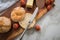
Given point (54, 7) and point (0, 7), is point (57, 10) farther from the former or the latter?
point (0, 7)

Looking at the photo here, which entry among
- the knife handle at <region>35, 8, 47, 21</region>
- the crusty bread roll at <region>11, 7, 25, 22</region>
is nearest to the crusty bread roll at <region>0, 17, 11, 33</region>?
the crusty bread roll at <region>11, 7, 25, 22</region>

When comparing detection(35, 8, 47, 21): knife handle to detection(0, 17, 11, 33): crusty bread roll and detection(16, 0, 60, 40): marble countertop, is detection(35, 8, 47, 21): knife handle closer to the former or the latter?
detection(16, 0, 60, 40): marble countertop

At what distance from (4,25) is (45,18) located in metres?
0.23

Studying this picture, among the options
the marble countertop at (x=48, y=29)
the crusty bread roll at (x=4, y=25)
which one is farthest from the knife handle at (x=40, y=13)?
the crusty bread roll at (x=4, y=25)

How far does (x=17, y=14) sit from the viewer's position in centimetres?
66

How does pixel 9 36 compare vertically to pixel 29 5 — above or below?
below

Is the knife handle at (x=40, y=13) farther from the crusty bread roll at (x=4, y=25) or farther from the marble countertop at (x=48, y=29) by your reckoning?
the crusty bread roll at (x=4, y=25)

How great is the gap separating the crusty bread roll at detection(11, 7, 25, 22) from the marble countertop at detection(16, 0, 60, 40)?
0.08m

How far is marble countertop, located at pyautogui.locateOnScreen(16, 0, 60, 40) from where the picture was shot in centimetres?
67

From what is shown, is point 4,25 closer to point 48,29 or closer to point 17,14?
point 17,14

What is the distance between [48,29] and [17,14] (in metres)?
0.17

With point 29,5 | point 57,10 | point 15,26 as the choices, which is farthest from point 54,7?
point 15,26

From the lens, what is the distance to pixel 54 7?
793 millimetres

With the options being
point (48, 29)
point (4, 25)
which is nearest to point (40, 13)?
point (48, 29)
